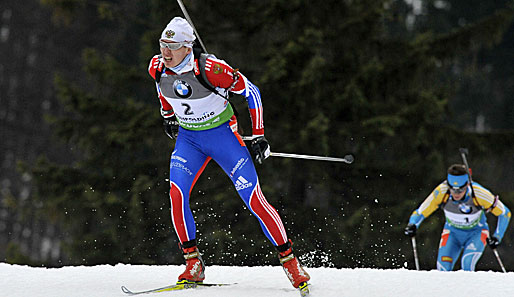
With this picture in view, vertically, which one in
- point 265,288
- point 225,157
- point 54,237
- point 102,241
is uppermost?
point 225,157

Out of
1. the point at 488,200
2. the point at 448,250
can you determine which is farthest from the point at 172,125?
the point at 448,250

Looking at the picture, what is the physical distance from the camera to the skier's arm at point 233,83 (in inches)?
196

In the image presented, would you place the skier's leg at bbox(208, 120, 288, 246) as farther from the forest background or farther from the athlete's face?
the forest background

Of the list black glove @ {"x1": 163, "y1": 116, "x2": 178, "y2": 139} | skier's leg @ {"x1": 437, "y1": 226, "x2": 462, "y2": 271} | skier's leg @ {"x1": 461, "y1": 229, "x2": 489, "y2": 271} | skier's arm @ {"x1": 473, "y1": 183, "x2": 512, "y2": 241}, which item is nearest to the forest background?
skier's leg @ {"x1": 437, "y1": 226, "x2": 462, "y2": 271}

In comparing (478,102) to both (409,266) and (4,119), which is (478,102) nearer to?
(409,266)

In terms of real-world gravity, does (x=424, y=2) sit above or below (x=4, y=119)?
above

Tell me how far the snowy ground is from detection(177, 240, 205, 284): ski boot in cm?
21

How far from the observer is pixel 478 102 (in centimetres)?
2612

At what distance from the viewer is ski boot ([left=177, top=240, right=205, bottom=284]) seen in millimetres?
5176

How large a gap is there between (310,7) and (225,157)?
8.61 meters

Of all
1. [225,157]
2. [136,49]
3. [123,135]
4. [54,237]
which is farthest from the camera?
[54,237]

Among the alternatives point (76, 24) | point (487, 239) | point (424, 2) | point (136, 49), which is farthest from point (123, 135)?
point (424, 2)

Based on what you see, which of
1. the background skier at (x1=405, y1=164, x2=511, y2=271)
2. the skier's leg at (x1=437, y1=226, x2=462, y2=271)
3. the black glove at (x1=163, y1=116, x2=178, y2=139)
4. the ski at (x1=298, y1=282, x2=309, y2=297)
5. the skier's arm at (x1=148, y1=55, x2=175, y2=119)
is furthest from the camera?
the skier's leg at (x1=437, y1=226, x2=462, y2=271)

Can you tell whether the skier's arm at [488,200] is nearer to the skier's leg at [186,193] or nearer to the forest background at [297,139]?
the skier's leg at [186,193]
